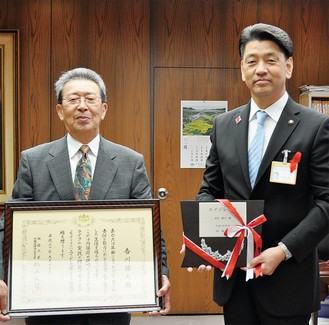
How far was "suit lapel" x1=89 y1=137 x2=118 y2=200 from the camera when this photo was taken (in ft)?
4.94

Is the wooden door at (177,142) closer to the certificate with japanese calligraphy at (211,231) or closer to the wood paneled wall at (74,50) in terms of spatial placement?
the wood paneled wall at (74,50)

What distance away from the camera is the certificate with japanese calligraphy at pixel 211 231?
4.74 feet

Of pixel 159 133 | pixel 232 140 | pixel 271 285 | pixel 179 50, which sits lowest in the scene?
pixel 271 285

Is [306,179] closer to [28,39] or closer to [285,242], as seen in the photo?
[285,242]

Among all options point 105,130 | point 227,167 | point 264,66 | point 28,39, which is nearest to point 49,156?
point 227,167

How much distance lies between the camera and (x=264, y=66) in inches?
57.6

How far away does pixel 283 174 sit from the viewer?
4.65 ft

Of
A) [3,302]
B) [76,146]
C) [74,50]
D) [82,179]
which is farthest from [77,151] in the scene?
[74,50]

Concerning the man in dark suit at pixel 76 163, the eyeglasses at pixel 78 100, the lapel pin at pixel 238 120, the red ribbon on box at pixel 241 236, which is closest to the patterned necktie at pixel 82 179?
the man in dark suit at pixel 76 163

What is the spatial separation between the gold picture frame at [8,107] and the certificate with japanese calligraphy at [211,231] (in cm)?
225

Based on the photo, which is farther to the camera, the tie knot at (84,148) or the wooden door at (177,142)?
the wooden door at (177,142)

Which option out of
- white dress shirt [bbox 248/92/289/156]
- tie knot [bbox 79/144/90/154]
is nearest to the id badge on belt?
white dress shirt [bbox 248/92/289/156]

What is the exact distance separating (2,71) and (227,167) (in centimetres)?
241

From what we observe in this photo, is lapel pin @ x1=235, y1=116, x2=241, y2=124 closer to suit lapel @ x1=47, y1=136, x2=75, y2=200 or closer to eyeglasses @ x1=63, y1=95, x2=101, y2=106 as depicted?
eyeglasses @ x1=63, y1=95, x2=101, y2=106
